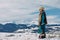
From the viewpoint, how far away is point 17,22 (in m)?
3.40

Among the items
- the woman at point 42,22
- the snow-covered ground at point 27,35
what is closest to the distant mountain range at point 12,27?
the snow-covered ground at point 27,35

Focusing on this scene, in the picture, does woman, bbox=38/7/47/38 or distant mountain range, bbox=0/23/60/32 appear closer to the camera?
woman, bbox=38/7/47/38

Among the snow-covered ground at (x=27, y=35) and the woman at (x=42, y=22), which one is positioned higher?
the woman at (x=42, y=22)

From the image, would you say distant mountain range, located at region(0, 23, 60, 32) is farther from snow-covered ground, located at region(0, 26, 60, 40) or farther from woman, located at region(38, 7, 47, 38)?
woman, located at region(38, 7, 47, 38)

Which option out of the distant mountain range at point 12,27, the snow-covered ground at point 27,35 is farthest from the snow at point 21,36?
the distant mountain range at point 12,27

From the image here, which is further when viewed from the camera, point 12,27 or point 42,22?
point 12,27

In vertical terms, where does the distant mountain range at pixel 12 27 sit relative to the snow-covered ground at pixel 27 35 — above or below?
above

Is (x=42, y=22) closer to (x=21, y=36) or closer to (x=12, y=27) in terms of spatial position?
(x=21, y=36)

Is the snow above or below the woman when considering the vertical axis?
below

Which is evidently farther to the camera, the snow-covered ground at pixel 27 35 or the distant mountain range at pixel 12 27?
the distant mountain range at pixel 12 27

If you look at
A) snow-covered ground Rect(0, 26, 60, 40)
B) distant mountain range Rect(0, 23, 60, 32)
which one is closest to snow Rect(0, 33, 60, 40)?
snow-covered ground Rect(0, 26, 60, 40)

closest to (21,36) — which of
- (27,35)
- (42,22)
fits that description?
(27,35)

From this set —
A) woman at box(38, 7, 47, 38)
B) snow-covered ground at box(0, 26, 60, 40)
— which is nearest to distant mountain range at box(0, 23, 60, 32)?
snow-covered ground at box(0, 26, 60, 40)

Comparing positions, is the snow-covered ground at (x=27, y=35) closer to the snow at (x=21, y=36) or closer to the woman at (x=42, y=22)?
the snow at (x=21, y=36)
